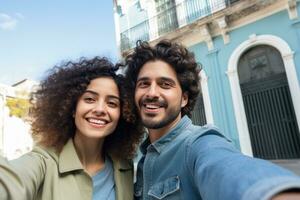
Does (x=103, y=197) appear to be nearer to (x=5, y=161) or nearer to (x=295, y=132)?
(x=5, y=161)

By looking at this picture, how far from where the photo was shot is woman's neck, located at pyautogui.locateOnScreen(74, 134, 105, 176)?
2.00m

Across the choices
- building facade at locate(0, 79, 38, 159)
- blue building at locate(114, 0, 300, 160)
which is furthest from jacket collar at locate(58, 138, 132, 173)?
building facade at locate(0, 79, 38, 159)

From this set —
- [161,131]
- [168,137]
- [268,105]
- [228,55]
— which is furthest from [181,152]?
[228,55]

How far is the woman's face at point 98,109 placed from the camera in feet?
6.41

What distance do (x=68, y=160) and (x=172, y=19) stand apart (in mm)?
8864

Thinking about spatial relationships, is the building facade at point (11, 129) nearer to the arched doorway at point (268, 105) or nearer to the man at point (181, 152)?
the arched doorway at point (268, 105)

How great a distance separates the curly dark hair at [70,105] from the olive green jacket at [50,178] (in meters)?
0.24

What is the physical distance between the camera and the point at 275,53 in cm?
754

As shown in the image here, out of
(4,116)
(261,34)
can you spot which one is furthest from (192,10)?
(4,116)

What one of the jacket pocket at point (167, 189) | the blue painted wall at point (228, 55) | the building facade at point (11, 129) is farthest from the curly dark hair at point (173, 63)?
the building facade at point (11, 129)

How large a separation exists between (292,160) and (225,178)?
6.77 meters

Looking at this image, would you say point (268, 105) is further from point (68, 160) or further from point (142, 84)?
point (68, 160)

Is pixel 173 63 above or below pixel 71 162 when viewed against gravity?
above

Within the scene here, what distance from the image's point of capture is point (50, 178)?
1589 millimetres
